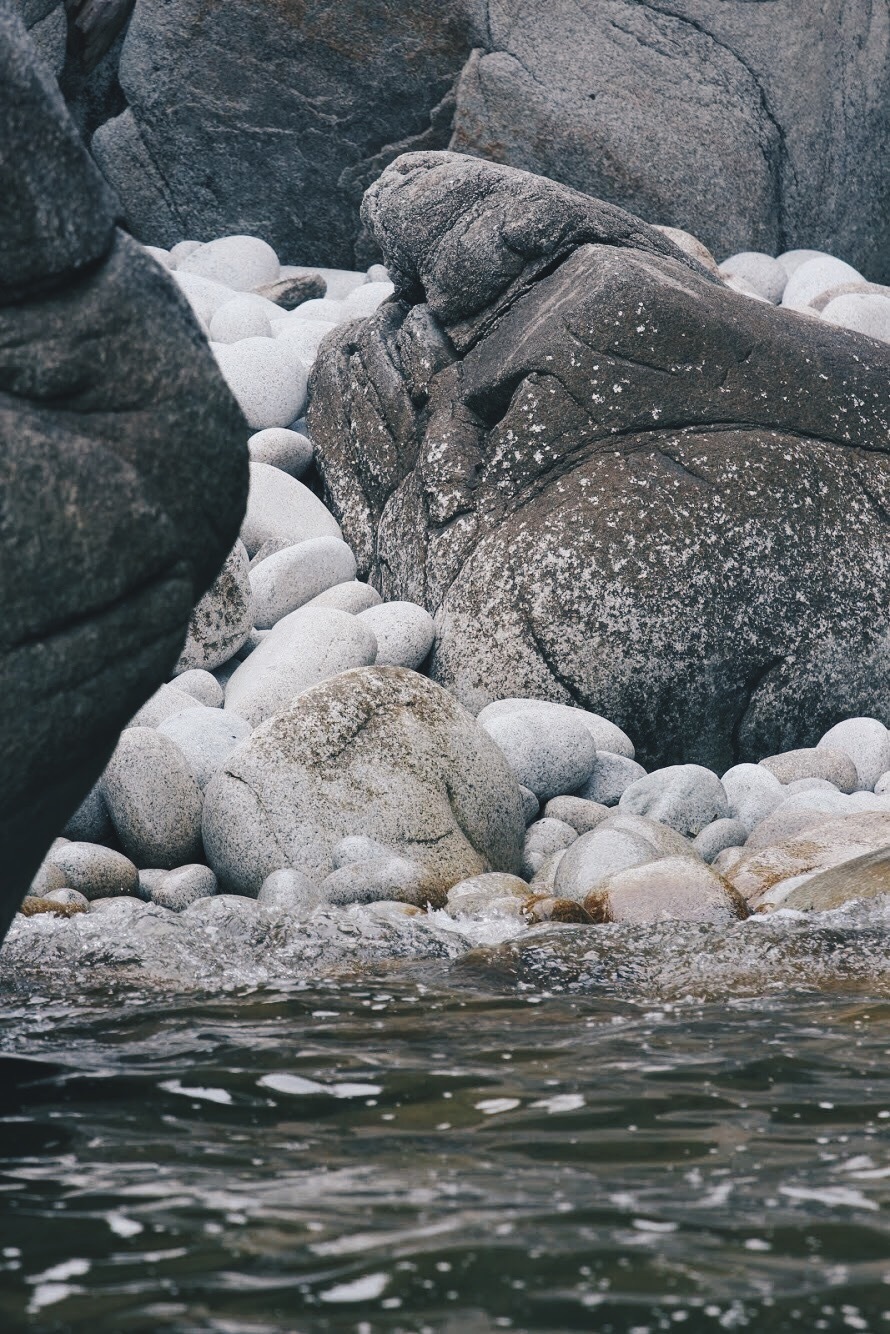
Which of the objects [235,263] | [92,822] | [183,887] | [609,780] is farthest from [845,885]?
[235,263]

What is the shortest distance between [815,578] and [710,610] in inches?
27.6

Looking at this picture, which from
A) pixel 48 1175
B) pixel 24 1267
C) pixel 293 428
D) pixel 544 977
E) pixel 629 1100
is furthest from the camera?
pixel 293 428

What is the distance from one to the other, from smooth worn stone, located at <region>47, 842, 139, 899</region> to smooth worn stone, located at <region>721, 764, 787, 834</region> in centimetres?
298

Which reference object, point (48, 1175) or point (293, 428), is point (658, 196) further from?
point (48, 1175)

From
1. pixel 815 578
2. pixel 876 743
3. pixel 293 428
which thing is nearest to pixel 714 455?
pixel 815 578

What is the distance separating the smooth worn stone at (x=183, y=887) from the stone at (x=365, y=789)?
181 millimetres

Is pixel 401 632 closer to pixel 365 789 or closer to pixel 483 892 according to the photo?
pixel 365 789

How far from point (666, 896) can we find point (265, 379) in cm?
626

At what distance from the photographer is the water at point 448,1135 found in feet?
7.48

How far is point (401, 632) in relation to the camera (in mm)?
8836

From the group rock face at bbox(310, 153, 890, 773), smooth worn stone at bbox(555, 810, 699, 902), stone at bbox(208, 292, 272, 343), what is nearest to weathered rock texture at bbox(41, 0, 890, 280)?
stone at bbox(208, 292, 272, 343)

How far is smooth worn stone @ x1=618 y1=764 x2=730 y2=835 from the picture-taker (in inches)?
291

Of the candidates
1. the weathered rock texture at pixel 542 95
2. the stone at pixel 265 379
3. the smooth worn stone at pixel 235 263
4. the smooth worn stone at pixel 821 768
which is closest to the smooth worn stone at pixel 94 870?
the smooth worn stone at pixel 821 768

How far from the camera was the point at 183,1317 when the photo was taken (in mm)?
2180
